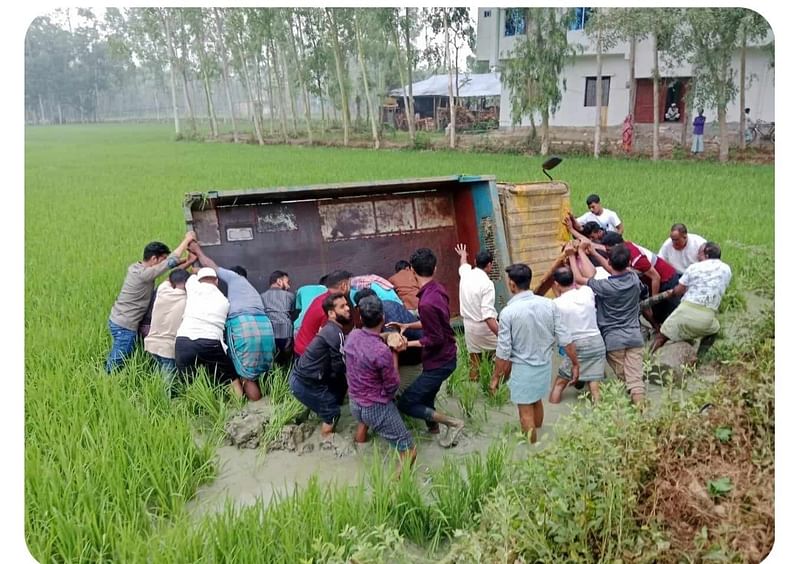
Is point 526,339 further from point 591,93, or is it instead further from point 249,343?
point 591,93

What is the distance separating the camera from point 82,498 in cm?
300

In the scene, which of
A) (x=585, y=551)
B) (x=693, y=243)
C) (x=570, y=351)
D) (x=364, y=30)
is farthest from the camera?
(x=364, y=30)

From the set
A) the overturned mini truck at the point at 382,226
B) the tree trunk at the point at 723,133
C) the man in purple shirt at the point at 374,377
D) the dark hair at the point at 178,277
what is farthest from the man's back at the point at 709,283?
the dark hair at the point at 178,277

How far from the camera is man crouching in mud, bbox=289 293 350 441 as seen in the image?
155 inches

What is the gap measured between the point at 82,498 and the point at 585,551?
2.31 m

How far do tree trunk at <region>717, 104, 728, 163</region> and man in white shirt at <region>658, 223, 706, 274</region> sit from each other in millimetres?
2570

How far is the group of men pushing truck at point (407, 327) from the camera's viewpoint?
387 centimetres

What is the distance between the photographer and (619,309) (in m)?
4.51

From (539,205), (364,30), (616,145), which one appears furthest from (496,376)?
(364,30)

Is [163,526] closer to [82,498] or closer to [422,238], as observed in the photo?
[82,498]

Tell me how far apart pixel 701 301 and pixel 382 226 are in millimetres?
2882

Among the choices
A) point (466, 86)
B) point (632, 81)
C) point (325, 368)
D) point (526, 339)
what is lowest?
point (325, 368)

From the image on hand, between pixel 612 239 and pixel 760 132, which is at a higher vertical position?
pixel 760 132

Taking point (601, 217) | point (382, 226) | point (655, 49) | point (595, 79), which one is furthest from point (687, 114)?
point (595, 79)
